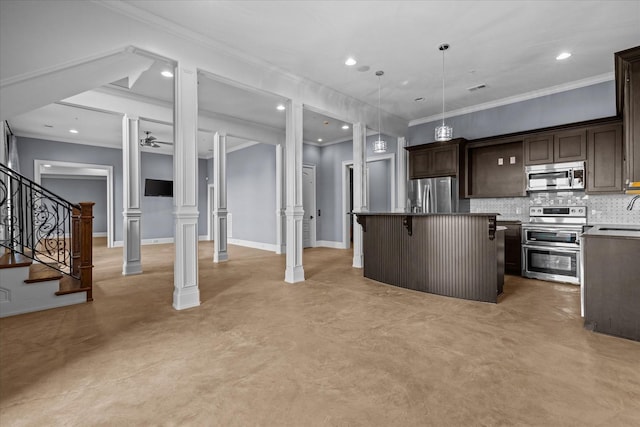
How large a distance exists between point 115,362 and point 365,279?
3.37 metres

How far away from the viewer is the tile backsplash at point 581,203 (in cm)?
430

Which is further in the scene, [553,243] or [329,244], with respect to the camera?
[329,244]

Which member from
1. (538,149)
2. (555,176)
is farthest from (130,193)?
(555,176)

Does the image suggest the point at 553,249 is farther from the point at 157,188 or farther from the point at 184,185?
the point at 157,188

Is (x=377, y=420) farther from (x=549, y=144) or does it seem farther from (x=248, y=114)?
(x=248, y=114)

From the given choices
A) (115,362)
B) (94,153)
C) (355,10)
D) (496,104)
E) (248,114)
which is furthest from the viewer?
(94,153)

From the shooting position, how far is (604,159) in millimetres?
4242

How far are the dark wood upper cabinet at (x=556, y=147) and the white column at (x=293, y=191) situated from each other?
12.4 ft

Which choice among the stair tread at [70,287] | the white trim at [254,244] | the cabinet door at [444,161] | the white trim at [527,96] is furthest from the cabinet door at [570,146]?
the stair tread at [70,287]

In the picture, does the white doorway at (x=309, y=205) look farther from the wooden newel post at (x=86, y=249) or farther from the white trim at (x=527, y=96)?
the wooden newel post at (x=86, y=249)

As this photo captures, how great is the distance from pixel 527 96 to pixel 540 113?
38cm

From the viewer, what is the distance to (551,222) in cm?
471

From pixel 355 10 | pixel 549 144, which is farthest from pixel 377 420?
pixel 549 144

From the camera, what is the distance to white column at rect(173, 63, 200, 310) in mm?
3408
